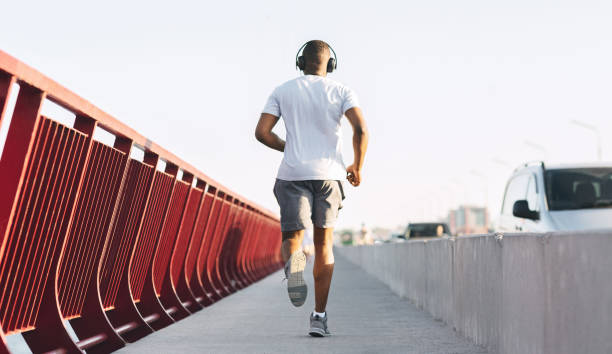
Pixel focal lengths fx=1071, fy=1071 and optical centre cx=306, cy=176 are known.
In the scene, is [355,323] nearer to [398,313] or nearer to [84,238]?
[398,313]

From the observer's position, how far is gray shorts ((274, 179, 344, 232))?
271 inches

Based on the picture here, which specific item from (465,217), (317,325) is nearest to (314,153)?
(317,325)

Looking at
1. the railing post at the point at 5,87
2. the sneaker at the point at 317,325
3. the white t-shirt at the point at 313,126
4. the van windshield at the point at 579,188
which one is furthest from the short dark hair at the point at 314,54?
the van windshield at the point at 579,188

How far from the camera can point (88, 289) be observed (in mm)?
6934

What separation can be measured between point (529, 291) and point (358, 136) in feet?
7.41

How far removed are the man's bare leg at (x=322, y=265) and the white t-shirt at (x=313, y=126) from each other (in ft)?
1.30

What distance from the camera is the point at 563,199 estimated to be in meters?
12.5

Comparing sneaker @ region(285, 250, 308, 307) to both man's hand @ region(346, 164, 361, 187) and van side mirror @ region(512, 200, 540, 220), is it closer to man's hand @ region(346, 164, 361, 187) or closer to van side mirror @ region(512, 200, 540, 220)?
man's hand @ region(346, 164, 361, 187)

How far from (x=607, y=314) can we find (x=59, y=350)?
10.3 ft

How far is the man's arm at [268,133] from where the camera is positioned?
23.3 feet

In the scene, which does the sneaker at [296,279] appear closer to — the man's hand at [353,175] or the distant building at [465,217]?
the man's hand at [353,175]

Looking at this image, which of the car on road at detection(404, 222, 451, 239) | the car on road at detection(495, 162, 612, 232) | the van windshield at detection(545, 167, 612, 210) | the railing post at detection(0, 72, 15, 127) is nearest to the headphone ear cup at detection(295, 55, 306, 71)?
the railing post at detection(0, 72, 15, 127)

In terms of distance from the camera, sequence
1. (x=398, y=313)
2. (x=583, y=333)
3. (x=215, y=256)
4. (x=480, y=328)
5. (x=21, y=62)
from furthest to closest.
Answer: (x=215, y=256), (x=398, y=313), (x=480, y=328), (x=21, y=62), (x=583, y=333)

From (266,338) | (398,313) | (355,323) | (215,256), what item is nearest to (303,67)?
(266,338)
